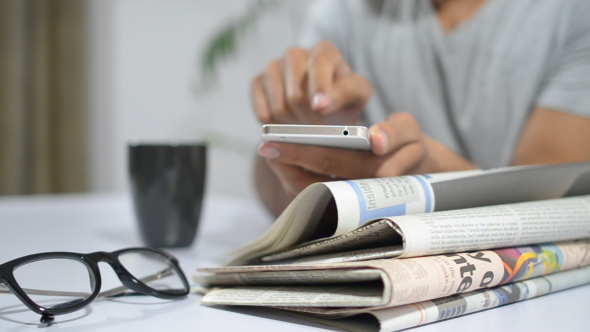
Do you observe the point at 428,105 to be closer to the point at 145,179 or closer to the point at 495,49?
the point at 495,49

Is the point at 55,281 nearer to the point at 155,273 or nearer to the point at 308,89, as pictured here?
the point at 155,273

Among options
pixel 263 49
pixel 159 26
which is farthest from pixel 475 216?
Answer: pixel 159 26

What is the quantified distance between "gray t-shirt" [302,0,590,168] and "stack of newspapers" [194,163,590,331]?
46cm

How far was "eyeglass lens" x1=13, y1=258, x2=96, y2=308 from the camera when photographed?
29cm

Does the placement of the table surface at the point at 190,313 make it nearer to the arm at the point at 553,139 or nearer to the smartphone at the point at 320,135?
the smartphone at the point at 320,135

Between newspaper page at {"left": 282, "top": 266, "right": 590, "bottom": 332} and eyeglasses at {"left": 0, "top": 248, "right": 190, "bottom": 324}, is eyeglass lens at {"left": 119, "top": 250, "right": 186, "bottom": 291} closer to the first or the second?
eyeglasses at {"left": 0, "top": 248, "right": 190, "bottom": 324}

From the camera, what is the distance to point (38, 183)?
217cm

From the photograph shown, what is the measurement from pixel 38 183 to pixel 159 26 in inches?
37.9

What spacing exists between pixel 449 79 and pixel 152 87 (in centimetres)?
171

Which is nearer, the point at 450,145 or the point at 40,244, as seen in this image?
the point at 40,244

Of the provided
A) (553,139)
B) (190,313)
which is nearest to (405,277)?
(190,313)

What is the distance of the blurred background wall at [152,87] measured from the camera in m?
1.99

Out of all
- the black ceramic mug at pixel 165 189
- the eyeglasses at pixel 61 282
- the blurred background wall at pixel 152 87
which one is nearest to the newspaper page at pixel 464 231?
the eyeglasses at pixel 61 282

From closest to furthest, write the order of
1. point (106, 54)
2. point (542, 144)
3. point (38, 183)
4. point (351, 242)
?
1. point (351, 242)
2. point (542, 144)
3. point (38, 183)
4. point (106, 54)
